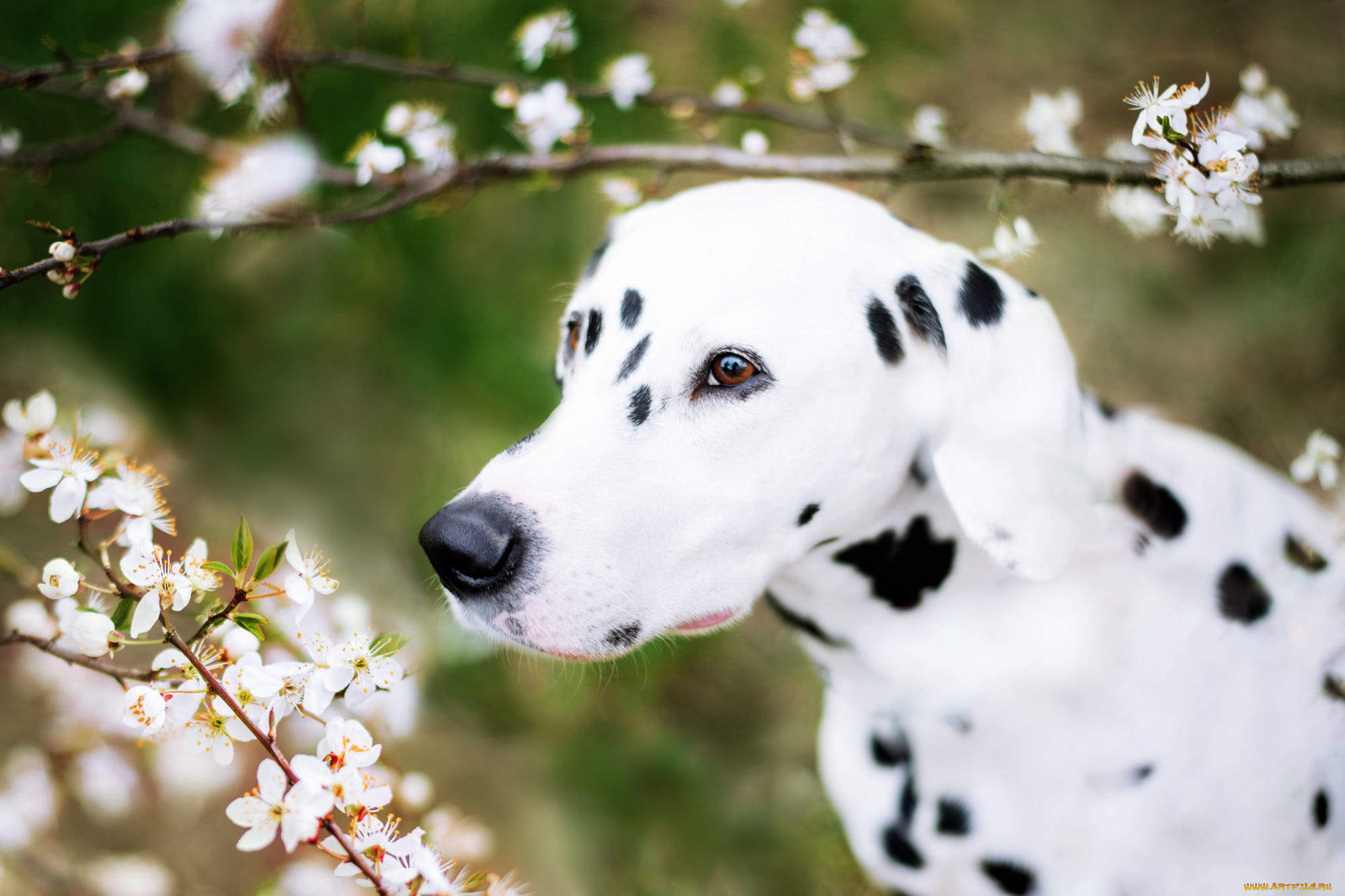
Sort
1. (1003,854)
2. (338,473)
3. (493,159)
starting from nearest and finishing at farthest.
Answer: (1003,854)
(493,159)
(338,473)

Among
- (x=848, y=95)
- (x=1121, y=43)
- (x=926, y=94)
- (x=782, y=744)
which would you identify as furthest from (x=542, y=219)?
(x=1121, y=43)

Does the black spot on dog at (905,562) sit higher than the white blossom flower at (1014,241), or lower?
lower

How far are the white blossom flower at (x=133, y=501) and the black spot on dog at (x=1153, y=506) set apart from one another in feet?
5.53

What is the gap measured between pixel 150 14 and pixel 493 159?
232cm

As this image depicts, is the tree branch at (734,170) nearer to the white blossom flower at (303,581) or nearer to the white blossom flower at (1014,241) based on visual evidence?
the white blossom flower at (1014,241)

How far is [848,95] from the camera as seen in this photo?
4105mm

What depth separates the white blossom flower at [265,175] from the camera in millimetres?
2100

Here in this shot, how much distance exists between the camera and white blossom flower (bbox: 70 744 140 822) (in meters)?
2.32

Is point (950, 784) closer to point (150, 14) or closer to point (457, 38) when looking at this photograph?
point (457, 38)

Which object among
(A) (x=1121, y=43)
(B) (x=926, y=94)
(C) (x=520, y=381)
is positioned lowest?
(C) (x=520, y=381)

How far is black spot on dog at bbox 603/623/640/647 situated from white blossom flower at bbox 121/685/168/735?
0.66 metres

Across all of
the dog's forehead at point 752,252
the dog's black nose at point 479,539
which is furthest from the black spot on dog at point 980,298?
the dog's black nose at point 479,539

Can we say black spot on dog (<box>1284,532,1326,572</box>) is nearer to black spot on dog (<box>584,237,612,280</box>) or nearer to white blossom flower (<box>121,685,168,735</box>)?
black spot on dog (<box>584,237,612,280</box>)

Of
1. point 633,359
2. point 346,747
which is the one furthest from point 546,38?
point 346,747
